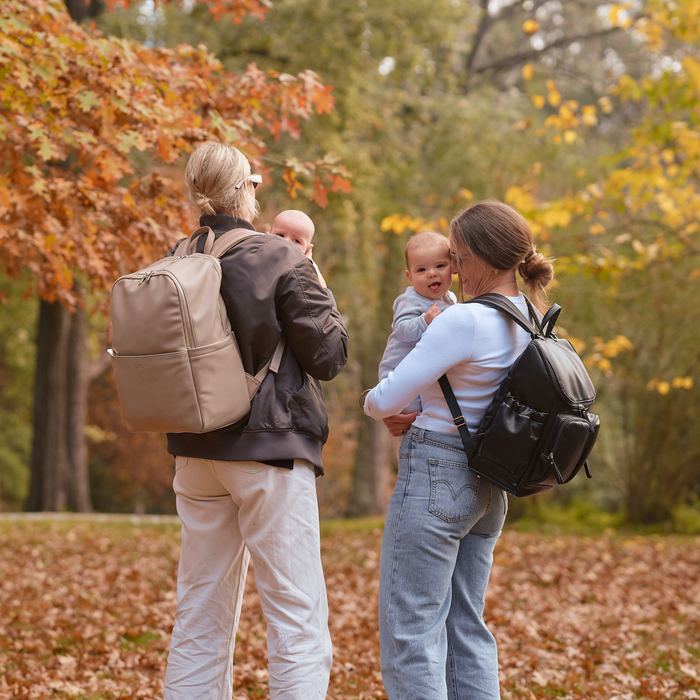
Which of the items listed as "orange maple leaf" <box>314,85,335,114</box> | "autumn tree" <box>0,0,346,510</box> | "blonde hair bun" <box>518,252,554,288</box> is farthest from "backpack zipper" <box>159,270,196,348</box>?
"orange maple leaf" <box>314,85,335,114</box>

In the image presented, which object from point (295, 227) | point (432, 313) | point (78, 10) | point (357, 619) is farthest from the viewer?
point (78, 10)

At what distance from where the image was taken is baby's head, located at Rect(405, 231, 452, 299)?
246cm

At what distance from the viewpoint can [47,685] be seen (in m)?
3.49

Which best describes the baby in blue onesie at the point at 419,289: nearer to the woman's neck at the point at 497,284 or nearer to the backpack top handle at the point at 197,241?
the woman's neck at the point at 497,284

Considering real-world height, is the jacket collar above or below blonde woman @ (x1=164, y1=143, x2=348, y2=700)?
above

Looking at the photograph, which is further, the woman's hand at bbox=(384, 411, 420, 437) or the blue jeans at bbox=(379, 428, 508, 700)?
the woman's hand at bbox=(384, 411, 420, 437)

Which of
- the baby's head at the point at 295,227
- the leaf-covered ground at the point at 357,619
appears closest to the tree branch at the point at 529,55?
the leaf-covered ground at the point at 357,619

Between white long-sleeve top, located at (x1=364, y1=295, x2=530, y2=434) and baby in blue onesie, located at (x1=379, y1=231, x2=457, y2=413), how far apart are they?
6.5 inches

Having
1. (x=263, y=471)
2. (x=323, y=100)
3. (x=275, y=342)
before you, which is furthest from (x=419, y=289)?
(x=323, y=100)

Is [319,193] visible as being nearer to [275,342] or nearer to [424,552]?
[275,342]

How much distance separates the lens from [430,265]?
2465mm

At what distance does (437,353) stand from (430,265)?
440mm

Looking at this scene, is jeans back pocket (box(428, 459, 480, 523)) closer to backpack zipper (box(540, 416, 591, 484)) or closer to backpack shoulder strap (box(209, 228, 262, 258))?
backpack zipper (box(540, 416, 591, 484))

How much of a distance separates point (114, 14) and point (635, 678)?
10.7 metres
